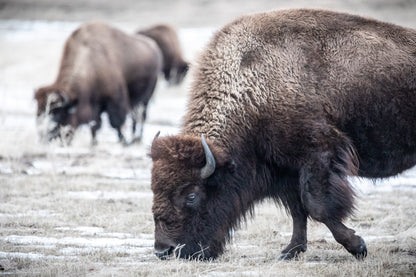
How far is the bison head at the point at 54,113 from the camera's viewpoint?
38.0 ft

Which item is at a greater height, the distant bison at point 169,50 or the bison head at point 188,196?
the bison head at point 188,196

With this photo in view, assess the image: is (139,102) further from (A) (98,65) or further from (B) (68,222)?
(B) (68,222)

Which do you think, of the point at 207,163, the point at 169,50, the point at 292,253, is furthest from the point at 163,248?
the point at 169,50

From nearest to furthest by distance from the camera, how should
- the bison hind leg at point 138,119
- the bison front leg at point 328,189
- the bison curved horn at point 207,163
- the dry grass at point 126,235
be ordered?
the dry grass at point 126,235 < the bison curved horn at point 207,163 < the bison front leg at point 328,189 < the bison hind leg at point 138,119

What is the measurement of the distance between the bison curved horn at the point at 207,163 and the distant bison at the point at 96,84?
6844mm

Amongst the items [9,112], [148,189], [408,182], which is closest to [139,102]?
[9,112]

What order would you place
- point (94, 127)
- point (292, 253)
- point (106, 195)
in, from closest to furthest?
point (292, 253)
point (106, 195)
point (94, 127)

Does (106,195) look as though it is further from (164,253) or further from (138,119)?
(138,119)

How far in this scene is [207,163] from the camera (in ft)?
16.3

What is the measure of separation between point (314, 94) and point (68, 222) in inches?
116

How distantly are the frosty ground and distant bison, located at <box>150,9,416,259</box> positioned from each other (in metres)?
0.30

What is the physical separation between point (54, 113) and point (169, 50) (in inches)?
347

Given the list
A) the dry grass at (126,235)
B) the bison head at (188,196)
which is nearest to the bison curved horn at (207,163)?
the bison head at (188,196)

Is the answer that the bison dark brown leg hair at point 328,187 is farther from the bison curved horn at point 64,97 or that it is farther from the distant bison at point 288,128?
the bison curved horn at point 64,97
